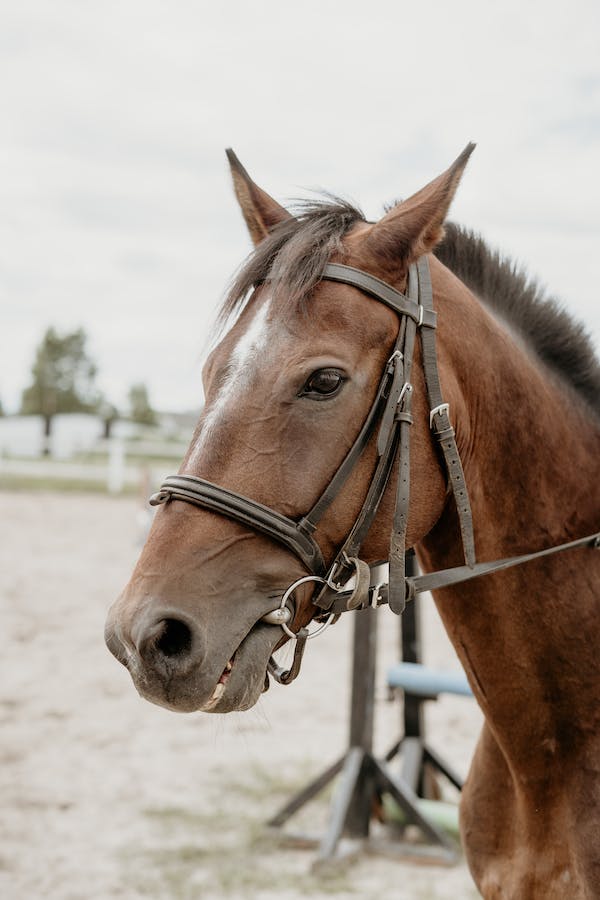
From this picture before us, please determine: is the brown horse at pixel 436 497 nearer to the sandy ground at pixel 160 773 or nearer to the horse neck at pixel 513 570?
the horse neck at pixel 513 570

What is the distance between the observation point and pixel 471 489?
8.48 feet

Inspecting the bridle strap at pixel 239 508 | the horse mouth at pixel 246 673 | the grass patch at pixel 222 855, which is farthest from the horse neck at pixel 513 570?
the grass patch at pixel 222 855

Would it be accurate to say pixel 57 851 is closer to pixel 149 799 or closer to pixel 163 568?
pixel 149 799

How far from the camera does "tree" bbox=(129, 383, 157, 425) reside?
65250 mm

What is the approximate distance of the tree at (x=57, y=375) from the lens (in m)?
58.1

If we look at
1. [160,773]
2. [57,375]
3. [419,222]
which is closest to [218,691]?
[419,222]

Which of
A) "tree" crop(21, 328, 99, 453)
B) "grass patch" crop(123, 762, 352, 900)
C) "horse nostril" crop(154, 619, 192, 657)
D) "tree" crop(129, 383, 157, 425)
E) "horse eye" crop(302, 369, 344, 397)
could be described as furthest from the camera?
"tree" crop(129, 383, 157, 425)

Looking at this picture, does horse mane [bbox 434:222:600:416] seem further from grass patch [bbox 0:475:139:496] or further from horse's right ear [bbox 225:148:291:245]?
grass patch [bbox 0:475:139:496]

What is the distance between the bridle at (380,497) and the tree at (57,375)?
56.5 m

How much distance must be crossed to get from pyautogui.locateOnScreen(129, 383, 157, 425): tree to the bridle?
60024 millimetres

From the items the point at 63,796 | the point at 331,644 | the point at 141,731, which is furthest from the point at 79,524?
the point at 63,796

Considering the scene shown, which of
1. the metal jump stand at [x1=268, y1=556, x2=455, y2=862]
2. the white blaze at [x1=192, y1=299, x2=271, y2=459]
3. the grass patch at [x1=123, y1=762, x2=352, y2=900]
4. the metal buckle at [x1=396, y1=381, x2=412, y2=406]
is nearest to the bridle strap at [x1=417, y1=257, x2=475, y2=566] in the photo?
the metal buckle at [x1=396, y1=381, x2=412, y2=406]

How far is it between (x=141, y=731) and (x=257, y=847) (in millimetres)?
2186

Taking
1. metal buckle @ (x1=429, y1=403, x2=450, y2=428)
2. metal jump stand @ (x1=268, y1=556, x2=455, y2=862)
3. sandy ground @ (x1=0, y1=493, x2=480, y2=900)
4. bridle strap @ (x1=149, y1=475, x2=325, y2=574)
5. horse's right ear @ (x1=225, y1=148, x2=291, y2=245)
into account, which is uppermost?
horse's right ear @ (x1=225, y1=148, x2=291, y2=245)
